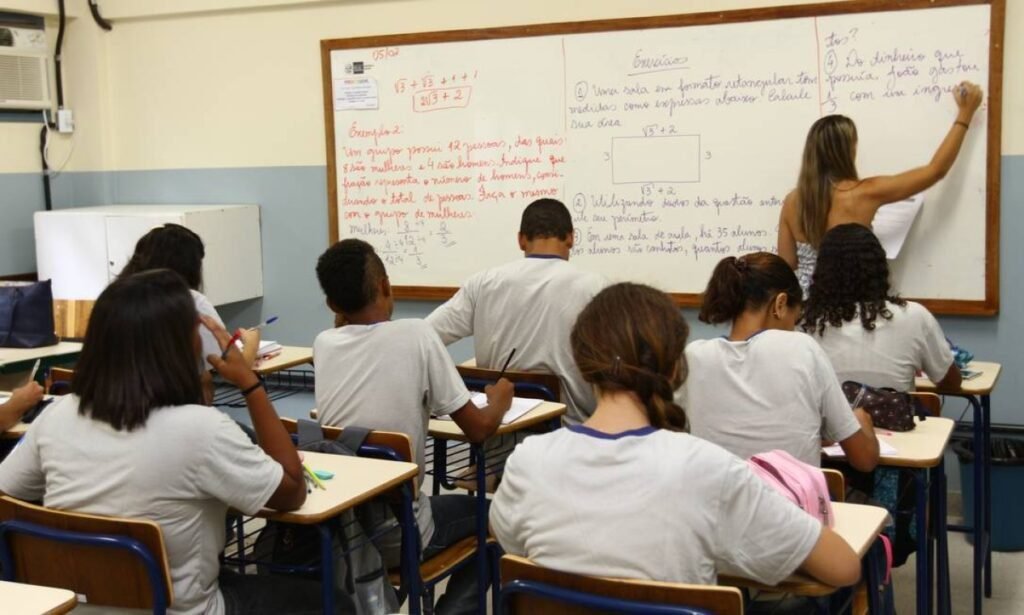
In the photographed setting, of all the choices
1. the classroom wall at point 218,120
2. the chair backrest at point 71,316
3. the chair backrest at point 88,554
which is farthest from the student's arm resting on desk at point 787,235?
the chair backrest at point 71,316

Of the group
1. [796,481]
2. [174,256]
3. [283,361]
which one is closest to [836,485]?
[796,481]

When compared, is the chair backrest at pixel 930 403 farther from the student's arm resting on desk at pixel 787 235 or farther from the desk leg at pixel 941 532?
the student's arm resting on desk at pixel 787 235

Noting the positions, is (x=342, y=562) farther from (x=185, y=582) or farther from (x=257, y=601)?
(x=185, y=582)

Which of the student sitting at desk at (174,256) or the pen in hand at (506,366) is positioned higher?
the student sitting at desk at (174,256)

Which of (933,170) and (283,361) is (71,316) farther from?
(933,170)

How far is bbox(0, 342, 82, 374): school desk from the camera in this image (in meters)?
4.23

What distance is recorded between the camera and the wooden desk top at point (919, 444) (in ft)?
8.86

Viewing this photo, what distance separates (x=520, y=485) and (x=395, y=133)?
3.87 metres

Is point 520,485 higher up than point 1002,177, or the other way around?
point 1002,177

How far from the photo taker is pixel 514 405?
3.37m

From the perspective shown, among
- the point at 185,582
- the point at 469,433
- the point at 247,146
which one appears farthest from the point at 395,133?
the point at 185,582

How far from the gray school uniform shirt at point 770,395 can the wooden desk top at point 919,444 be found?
0.56 feet

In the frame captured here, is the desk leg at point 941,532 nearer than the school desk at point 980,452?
Yes

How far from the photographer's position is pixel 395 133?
552cm
